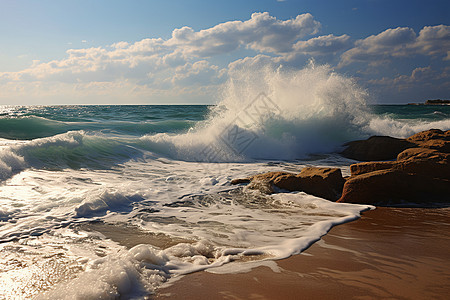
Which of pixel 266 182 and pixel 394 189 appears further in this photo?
pixel 266 182

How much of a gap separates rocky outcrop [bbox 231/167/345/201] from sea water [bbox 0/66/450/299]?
0.66 feet

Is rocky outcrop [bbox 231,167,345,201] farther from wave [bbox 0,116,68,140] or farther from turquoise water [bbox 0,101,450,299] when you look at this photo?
wave [bbox 0,116,68,140]

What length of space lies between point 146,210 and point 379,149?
25.2 feet

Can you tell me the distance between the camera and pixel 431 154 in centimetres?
548

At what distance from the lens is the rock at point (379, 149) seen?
895cm

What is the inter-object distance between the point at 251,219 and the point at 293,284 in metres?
1.67

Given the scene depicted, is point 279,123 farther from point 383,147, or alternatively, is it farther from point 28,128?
point 28,128

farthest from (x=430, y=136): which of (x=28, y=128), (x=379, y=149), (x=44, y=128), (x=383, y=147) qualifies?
(x=28, y=128)

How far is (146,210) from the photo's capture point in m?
4.18

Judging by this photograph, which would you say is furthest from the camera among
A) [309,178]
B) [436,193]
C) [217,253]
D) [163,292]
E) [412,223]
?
[309,178]

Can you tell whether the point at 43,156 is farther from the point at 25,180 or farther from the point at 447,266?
the point at 447,266

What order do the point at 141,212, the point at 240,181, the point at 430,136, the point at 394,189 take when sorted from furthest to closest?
1. the point at 430,136
2. the point at 240,181
3. the point at 394,189
4. the point at 141,212

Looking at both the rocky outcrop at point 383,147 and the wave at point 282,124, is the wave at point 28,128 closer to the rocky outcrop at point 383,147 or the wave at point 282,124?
the wave at point 282,124

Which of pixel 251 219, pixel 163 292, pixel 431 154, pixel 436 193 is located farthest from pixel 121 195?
pixel 431 154
